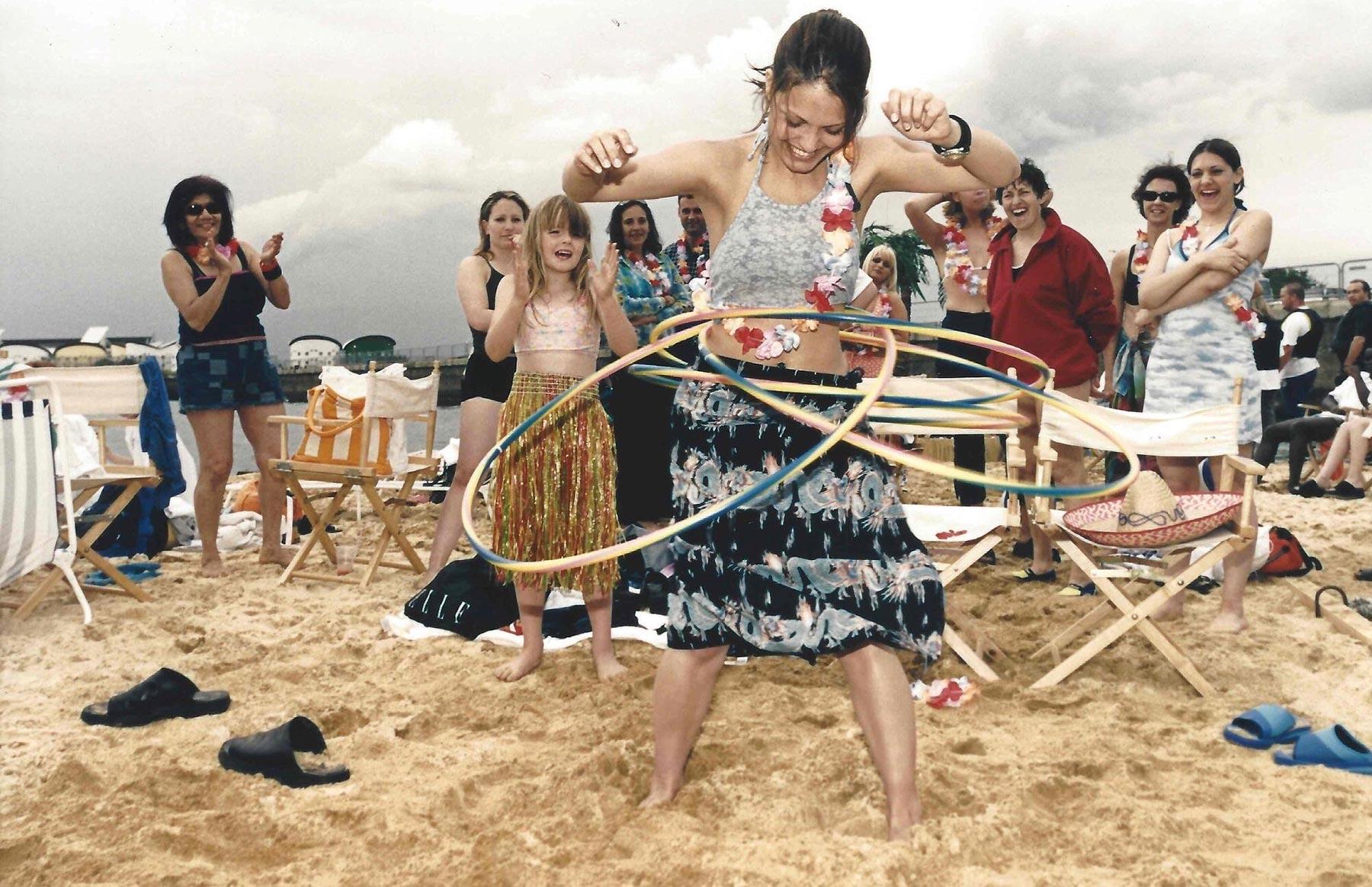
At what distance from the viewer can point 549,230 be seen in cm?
403

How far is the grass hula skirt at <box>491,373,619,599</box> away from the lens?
401cm

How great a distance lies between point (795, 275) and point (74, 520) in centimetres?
469

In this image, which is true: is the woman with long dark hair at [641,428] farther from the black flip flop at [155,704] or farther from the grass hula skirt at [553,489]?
the black flip flop at [155,704]

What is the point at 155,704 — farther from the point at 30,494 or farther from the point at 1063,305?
the point at 1063,305

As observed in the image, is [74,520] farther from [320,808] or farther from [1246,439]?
[1246,439]

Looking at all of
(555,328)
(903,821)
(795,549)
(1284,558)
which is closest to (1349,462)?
(1284,558)

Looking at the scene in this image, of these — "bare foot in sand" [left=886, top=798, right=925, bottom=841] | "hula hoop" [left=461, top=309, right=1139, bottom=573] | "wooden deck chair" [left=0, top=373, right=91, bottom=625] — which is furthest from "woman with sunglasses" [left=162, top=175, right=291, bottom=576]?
"bare foot in sand" [left=886, top=798, right=925, bottom=841]

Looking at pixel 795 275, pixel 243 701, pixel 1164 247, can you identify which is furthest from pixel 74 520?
pixel 1164 247

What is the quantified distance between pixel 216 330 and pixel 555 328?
2.94m

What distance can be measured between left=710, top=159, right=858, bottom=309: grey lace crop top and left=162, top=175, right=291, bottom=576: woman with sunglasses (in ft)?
14.0

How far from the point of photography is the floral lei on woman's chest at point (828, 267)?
2488mm

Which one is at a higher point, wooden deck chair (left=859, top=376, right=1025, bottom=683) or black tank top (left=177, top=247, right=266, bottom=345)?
black tank top (left=177, top=247, right=266, bottom=345)

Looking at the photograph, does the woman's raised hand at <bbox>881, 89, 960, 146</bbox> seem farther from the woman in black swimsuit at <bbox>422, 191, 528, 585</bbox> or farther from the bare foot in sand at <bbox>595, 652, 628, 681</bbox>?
the woman in black swimsuit at <bbox>422, 191, 528, 585</bbox>

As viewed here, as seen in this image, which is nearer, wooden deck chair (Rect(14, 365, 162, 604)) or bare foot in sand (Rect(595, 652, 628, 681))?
bare foot in sand (Rect(595, 652, 628, 681))
